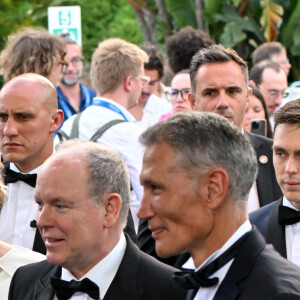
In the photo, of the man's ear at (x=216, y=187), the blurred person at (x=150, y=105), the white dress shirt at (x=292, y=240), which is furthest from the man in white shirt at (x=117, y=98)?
the man's ear at (x=216, y=187)

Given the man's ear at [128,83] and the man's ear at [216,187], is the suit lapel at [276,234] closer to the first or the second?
the man's ear at [216,187]

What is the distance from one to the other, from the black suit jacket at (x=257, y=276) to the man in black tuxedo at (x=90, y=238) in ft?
2.13

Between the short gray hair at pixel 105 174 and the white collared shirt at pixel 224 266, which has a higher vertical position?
the short gray hair at pixel 105 174

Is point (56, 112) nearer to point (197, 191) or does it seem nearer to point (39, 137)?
point (39, 137)

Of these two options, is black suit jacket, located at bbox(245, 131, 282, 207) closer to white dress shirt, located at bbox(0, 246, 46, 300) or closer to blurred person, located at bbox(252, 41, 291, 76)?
white dress shirt, located at bbox(0, 246, 46, 300)

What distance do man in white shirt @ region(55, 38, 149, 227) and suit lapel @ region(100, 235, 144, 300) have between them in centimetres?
241

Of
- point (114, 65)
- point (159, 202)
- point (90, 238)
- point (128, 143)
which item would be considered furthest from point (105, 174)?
point (114, 65)

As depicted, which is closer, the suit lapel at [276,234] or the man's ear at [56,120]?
the suit lapel at [276,234]

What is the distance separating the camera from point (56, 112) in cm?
550

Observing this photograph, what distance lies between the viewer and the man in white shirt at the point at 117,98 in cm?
639

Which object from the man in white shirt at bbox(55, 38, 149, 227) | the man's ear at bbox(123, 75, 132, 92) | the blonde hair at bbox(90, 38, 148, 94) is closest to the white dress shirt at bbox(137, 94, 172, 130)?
the man in white shirt at bbox(55, 38, 149, 227)

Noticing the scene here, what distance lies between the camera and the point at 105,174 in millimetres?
4035

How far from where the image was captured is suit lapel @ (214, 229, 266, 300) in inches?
126

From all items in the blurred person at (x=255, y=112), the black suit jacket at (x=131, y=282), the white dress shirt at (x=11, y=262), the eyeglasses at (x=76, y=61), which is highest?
the eyeglasses at (x=76, y=61)
